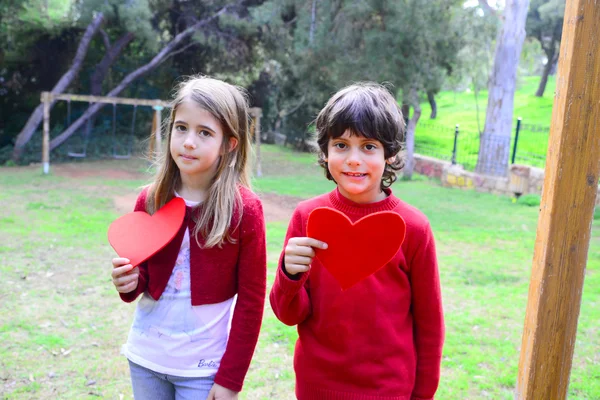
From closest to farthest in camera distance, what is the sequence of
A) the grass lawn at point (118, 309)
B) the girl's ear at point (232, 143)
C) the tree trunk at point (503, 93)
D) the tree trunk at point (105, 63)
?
the girl's ear at point (232, 143)
the grass lawn at point (118, 309)
the tree trunk at point (503, 93)
the tree trunk at point (105, 63)

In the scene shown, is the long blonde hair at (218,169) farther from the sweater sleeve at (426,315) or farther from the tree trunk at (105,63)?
the tree trunk at (105,63)

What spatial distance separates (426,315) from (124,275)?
841mm

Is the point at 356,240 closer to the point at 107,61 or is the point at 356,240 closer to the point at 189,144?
the point at 189,144

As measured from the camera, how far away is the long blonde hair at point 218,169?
1606 millimetres

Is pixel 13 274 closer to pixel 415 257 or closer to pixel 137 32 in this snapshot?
pixel 415 257

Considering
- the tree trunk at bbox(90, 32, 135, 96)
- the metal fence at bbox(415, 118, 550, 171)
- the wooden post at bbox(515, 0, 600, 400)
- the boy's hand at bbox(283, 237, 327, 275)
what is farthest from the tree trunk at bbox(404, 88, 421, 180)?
the boy's hand at bbox(283, 237, 327, 275)

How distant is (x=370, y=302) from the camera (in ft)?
4.68

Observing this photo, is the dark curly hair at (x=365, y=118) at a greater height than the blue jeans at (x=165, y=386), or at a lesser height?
greater

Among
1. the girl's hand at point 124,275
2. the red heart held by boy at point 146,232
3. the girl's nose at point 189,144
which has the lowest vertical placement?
the girl's hand at point 124,275

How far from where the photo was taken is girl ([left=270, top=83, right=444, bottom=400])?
1.42 metres

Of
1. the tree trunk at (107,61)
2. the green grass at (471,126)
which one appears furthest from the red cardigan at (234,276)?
the tree trunk at (107,61)

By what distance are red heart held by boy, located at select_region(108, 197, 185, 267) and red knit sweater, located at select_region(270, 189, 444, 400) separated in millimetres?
367

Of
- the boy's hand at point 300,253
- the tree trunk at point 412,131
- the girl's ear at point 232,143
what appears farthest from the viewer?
the tree trunk at point 412,131

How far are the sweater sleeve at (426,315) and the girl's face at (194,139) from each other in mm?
651
